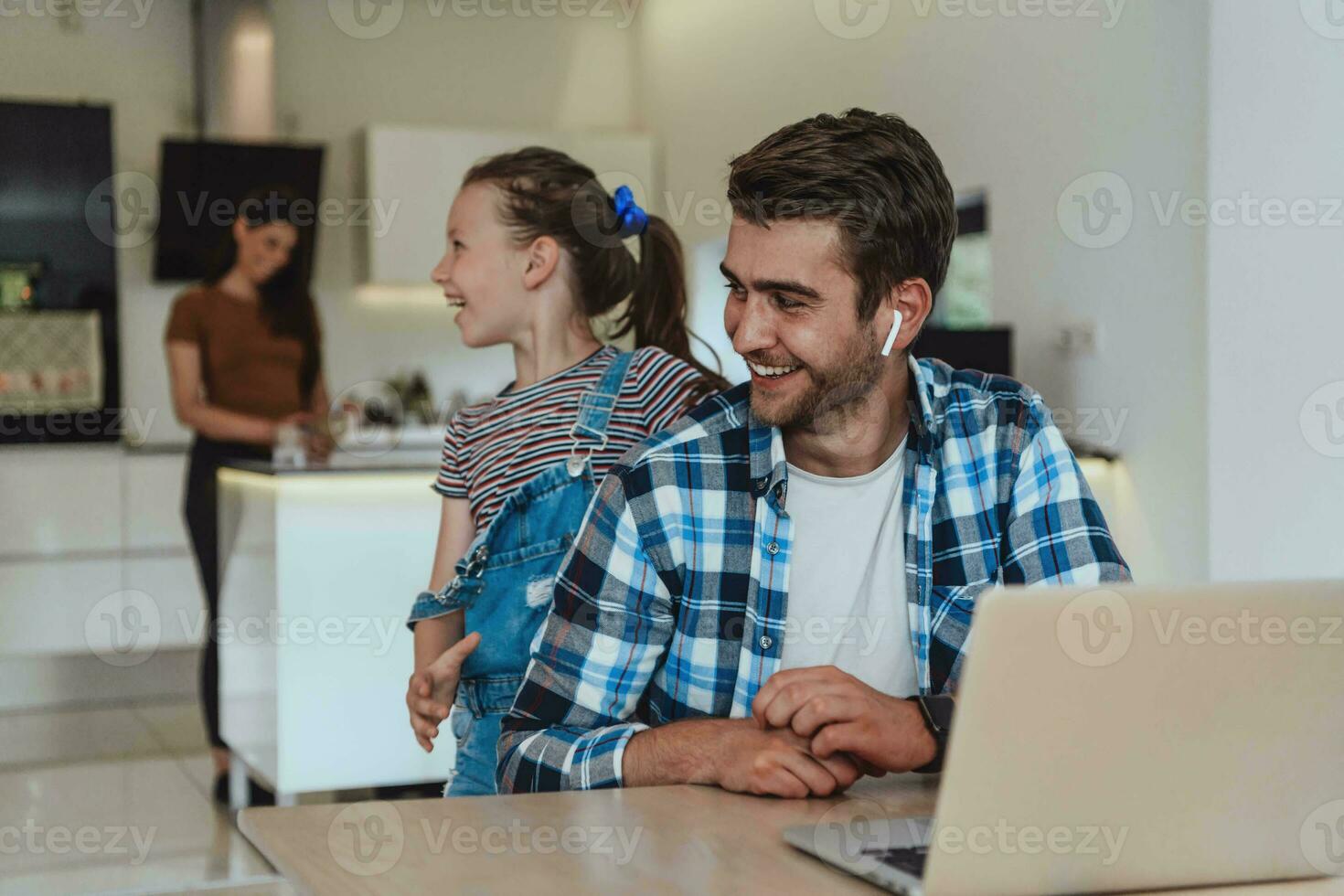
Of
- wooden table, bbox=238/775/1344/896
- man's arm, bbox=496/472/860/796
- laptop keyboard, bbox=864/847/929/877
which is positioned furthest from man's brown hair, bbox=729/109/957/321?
laptop keyboard, bbox=864/847/929/877

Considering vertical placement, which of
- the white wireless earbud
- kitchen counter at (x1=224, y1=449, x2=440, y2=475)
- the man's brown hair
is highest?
the man's brown hair

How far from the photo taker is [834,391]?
151 cm

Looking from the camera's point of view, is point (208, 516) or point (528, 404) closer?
point (528, 404)

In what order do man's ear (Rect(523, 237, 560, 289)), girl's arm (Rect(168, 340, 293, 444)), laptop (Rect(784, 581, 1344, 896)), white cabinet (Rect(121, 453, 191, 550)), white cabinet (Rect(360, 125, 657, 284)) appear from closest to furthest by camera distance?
laptop (Rect(784, 581, 1344, 896))
man's ear (Rect(523, 237, 560, 289))
girl's arm (Rect(168, 340, 293, 444))
white cabinet (Rect(121, 453, 191, 550))
white cabinet (Rect(360, 125, 657, 284))

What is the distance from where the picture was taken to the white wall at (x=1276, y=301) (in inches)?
94.1

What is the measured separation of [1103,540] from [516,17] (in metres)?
5.61

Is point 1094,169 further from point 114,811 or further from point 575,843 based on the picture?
point 114,811

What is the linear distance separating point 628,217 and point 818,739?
3.30ft

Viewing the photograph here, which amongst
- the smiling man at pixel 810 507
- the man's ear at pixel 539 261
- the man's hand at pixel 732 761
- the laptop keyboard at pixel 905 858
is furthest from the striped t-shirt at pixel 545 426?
the laptop keyboard at pixel 905 858

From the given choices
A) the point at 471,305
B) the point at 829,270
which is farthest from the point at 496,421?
the point at 829,270

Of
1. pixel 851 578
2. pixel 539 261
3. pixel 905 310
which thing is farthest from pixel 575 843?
pixel 539 261

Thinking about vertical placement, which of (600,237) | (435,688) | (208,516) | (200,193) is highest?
(200,193)

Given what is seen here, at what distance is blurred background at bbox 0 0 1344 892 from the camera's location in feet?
8.56

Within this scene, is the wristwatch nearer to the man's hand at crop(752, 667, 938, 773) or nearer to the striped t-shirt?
the man's hand at crop(752, 667, 938, 773)
